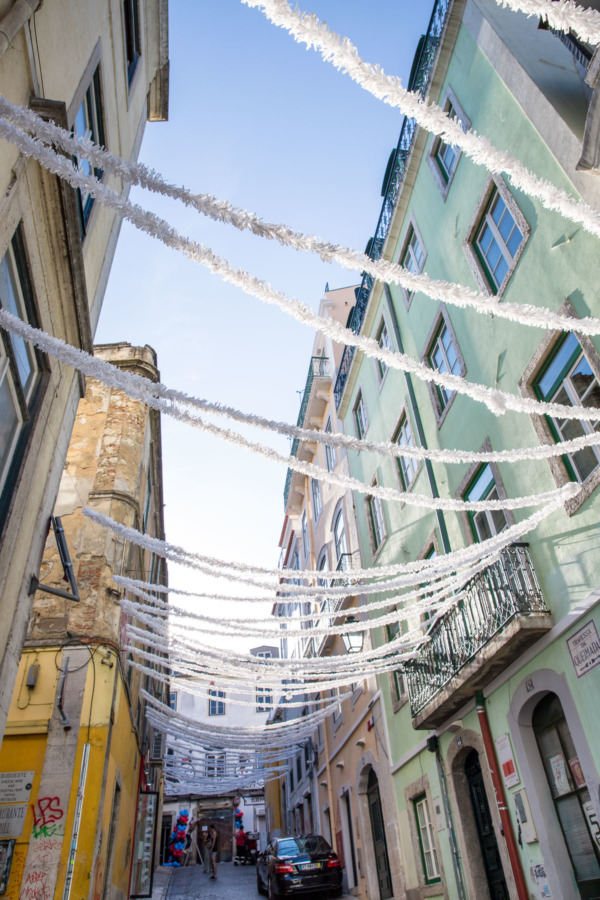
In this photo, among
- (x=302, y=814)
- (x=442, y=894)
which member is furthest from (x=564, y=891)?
(x=302, y=814)

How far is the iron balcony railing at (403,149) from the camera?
1063 cm

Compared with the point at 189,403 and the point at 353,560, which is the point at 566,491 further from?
the point at 353,560

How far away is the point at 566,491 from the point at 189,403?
450cm

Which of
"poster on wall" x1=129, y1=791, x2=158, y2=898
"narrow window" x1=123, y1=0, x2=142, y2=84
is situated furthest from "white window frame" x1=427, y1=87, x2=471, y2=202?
"poster on wall" x1=129, y1=791, x2=158, y2=898

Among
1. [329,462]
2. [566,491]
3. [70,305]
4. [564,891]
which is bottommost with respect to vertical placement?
[564,891]

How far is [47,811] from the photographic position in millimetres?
7930

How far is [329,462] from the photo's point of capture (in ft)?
65.2

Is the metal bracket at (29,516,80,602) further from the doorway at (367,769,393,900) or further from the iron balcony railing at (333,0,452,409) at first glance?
the doorway at (367,769,393,900)

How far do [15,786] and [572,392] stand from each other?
870 centimetres

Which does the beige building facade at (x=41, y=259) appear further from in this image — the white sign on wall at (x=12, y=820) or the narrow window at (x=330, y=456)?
the narrow window at (x=330, y=456)

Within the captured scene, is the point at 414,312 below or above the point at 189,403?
above

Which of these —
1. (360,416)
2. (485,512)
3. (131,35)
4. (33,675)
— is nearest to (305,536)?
(360,416)

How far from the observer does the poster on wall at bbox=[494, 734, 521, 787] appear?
8.11m

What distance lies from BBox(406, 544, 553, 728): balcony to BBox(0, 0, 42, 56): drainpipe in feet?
23.7
